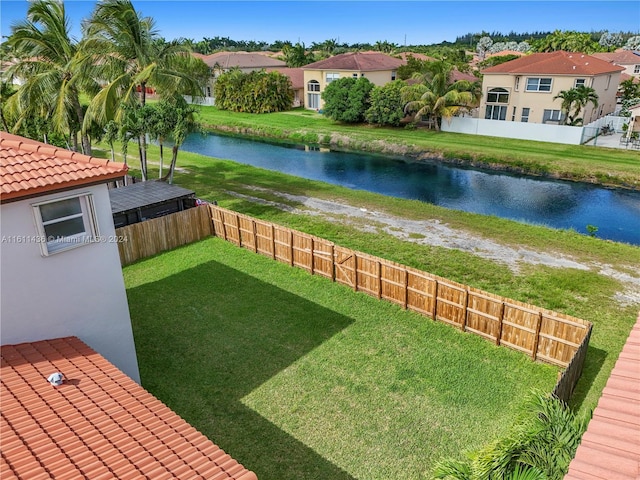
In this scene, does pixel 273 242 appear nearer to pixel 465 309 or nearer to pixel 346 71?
pixel 465 309

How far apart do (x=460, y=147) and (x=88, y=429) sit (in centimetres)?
3887

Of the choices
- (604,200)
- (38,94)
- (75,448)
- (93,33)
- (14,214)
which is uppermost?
(93,33)

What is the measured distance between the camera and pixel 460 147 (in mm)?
41344

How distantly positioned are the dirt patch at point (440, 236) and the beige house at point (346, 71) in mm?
36023

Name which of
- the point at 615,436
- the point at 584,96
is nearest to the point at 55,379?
the point at 615,436

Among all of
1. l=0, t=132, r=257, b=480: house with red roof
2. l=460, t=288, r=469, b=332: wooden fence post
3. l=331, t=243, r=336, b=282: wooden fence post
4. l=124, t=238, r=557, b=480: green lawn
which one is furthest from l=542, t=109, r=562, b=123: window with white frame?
l=0, t=132, r=257, b=480: house with red roof

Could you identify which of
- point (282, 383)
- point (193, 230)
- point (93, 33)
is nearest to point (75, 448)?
point (282, 383)

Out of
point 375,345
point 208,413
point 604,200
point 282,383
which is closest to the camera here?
point 208,413

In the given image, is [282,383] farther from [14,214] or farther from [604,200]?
[604,200]

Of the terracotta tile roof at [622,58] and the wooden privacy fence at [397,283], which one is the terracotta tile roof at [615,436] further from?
the terracotta tile roof at [622,58]

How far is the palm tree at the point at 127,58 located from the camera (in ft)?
68.0

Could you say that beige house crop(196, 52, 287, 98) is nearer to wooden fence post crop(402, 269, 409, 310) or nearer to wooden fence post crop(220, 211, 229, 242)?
wooden fence post crop(220, 211, 229, 242)

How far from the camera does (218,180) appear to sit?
3075 centimetres

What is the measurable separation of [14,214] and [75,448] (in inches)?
175
